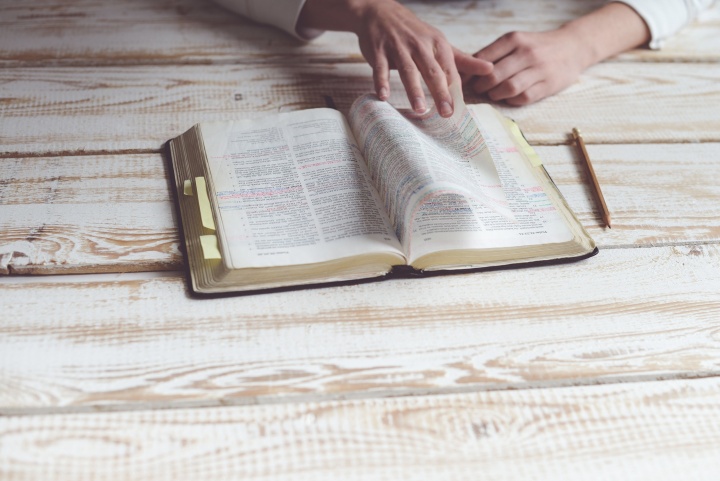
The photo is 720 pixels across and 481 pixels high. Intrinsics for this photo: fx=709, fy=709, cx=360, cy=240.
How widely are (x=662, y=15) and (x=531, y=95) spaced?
325mm

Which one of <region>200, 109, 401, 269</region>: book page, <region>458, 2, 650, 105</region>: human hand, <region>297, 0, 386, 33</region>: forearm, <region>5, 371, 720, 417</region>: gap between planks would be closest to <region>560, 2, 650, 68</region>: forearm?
<region>458, 2, 650, 105</region>: human hand

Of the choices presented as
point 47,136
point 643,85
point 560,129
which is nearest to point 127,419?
point 47,136

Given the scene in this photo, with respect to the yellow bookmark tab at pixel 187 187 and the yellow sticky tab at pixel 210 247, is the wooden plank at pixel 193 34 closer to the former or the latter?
the yellow bookmark tab at pixel 187 187

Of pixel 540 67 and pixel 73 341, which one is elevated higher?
pixel 540 67

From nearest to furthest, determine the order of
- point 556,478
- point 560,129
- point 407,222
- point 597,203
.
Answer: point 556,478, point 407,222, point 597,203, point 560,129

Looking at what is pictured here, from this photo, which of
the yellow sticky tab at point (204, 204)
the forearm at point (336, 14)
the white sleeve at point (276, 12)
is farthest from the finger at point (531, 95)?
the yellow sticky tab at point (204, 204)

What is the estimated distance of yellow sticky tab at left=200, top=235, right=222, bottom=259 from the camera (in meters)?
0.73

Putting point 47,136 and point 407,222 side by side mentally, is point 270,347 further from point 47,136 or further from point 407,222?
point 47,136

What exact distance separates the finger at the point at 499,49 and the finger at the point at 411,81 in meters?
0.16

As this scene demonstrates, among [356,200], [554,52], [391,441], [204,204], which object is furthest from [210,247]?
[554,52]

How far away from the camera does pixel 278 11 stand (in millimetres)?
1098

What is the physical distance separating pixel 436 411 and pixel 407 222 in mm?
196

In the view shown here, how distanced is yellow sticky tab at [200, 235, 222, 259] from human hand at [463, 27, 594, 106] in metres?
0.49

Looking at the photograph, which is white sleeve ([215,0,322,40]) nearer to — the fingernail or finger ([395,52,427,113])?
finger ([395,52,427,113])
